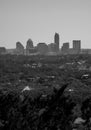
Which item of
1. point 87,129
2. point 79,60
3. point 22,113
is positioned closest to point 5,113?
point 22,113

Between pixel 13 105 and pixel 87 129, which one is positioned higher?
pixel 13 105

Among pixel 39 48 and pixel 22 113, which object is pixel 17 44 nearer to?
pixel 39 48

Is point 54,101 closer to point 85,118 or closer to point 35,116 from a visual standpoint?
point 35,116

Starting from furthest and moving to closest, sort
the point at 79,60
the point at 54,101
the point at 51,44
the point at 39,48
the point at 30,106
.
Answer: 1. the point at 51,44
2. the point at 39,48
3. the point at 79,60
4. the point at 30,106
5. the point at 54,101

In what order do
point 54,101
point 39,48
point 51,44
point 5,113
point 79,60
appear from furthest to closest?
point 51,44
point 39,48
point 79,60
point 5,113
point 54,101

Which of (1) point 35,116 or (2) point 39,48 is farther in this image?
(2) point 39,48

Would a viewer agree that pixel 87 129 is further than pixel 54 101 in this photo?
Yes

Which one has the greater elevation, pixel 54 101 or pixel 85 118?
pixel 54 101

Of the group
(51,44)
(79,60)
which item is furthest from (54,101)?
(51,44)

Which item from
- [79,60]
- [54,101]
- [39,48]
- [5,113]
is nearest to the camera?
[54,101]
